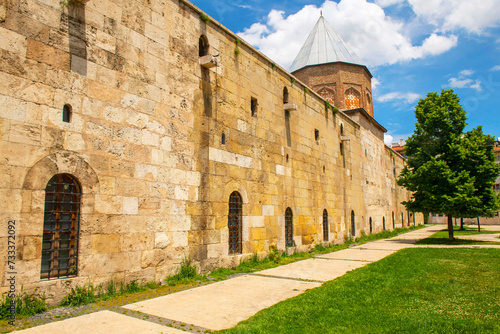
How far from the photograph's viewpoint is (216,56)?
8.66 meters

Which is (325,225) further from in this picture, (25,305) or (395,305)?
(25,305)

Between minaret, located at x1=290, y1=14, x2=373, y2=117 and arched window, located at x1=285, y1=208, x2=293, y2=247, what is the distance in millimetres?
15021

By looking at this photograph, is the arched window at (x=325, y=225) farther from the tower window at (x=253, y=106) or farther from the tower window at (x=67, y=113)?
the tower window at (x=67, y=113)

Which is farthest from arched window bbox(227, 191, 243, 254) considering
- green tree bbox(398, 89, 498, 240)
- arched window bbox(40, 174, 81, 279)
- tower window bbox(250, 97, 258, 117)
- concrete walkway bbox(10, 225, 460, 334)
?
green tree bbox(398, 89, 498, 240)

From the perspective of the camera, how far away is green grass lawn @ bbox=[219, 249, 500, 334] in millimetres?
4125

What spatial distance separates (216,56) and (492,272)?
26.4ft

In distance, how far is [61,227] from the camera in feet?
18.0

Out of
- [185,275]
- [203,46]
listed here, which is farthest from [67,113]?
[203,46]

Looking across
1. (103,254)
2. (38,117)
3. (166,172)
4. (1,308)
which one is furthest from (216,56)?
(1,308)

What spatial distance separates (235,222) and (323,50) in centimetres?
2072

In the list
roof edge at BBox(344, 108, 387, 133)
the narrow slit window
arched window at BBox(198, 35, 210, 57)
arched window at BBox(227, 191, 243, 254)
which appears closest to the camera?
arched window at BBox(198, 35, 210, 57)

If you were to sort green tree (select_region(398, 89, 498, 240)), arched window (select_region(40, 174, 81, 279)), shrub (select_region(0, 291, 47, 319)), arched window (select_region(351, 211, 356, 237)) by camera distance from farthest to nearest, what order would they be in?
arched window (select_region(351, 211, 356, 237)) < green tree (select_region(398, 89, 498, 240)) < arched window (select_region(40, 174, 81, 279)) < shrub (select_region(0, 291, 47, 319))

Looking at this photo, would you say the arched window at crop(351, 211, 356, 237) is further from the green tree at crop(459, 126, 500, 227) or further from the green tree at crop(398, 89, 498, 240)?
the green tree at crop(459, 126, 500, 227)

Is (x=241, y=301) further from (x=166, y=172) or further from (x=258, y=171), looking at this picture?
(x=258, y=171)
